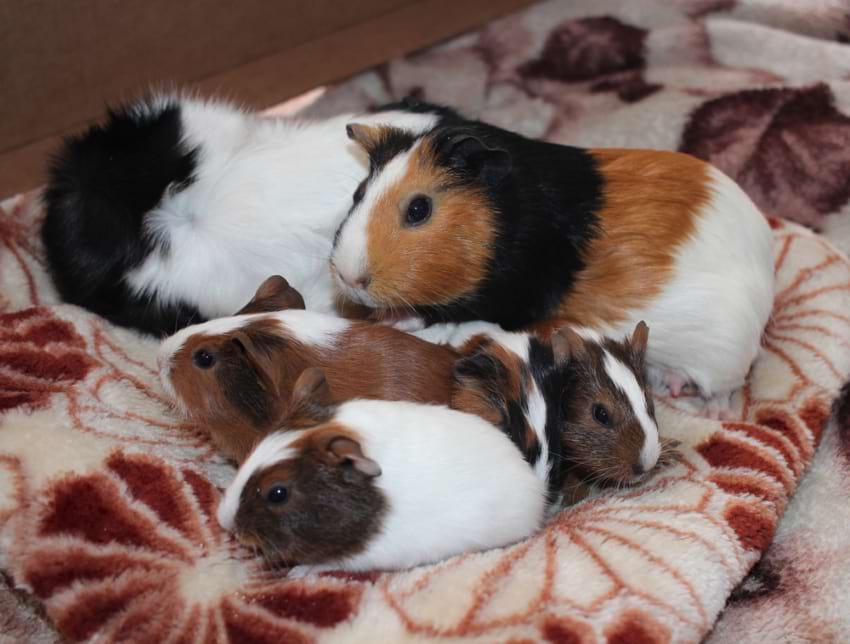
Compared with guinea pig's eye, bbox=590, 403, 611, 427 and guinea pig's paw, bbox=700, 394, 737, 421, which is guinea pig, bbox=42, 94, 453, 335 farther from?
guinea pig's paw, bbox=700, 394, 737, 421

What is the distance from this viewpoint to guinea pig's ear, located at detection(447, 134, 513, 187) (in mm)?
1956

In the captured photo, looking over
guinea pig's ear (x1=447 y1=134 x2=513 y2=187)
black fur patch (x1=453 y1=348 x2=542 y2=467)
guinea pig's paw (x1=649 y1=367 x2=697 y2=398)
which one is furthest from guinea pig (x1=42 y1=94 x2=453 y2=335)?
guinea pig's paw (x1=649 y1=367 x2=697 y2=398)

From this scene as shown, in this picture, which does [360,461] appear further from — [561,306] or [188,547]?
[561,306]

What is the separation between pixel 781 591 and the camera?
1957 millimetres

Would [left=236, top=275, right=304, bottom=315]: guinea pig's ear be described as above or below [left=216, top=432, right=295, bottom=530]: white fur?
above

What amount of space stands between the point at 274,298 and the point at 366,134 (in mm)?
443

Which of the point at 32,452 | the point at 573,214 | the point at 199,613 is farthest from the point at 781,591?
the point at 32,452

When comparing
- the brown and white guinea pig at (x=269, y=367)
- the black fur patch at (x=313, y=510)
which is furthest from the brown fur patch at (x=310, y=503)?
the brown and white guinea pig at (x=269, y=367)

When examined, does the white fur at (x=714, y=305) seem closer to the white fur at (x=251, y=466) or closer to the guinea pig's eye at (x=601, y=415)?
the guinea pig's eye at (x=601, y=415)

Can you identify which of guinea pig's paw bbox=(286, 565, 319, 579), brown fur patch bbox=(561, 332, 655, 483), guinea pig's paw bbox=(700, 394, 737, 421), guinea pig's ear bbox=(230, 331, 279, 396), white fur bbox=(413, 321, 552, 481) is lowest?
guinea pig's paw bbox=(700, 394, 737, 421)

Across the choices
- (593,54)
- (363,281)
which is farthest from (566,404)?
(593,54)

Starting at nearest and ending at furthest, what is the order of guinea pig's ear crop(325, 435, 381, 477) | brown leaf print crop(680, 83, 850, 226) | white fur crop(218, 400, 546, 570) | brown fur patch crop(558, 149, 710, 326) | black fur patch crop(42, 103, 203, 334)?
guinea pig's ear crop(325, 435, 381, 477)
white fur crop(218, 400, 546, 570)
brown fur patch crop(558, 149, 710, 326)
black fur patch crop(42, 103, 203, 334)
brown leaf print crop(680, 83, 850, 226)

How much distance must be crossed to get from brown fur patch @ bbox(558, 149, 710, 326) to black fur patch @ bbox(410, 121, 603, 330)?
0.11 ft

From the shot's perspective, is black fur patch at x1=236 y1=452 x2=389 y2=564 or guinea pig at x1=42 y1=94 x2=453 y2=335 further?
guinea pig at x1=42 y1=94 x2=453 y2=335
